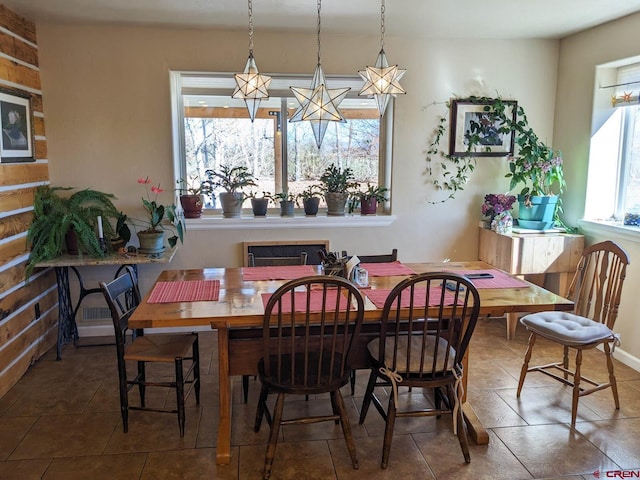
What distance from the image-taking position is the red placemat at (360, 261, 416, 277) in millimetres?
2985

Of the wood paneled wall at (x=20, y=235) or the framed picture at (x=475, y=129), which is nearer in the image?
the wood paneled wall at (x=20, y=235)

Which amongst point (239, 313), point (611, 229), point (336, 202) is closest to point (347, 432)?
point (239, 313)

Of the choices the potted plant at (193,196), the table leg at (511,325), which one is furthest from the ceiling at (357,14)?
the table leg at (511,325)

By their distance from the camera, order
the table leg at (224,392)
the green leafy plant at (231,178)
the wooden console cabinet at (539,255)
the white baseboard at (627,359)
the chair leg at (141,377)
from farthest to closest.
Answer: the green leafy plant at (231,178) < the wooden console cabinet at (539,255) < the white baseboard at (627,359) < the chair leg at (141,377) < the table leg at (224,392)

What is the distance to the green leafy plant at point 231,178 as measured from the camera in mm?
4113

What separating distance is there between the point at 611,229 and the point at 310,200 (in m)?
2.24

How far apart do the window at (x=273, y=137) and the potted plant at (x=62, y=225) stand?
708 millimetres

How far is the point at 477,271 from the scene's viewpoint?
10.0ft

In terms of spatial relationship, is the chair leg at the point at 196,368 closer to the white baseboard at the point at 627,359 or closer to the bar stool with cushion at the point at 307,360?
the bar stool with cushion at the point at 307,360

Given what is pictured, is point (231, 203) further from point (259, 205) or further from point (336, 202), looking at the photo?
point (336, 202)

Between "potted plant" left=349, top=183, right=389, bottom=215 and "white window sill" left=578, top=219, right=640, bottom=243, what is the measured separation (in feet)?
5.13

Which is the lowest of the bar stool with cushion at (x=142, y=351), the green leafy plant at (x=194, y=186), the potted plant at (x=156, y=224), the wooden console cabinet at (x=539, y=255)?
the bar stool with cushion at (x=142, y=351)

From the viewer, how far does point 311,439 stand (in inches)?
101

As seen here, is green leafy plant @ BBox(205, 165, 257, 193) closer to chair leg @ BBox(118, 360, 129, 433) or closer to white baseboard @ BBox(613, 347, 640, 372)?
chair leg @ BBox(118, 360, 129, 433)
